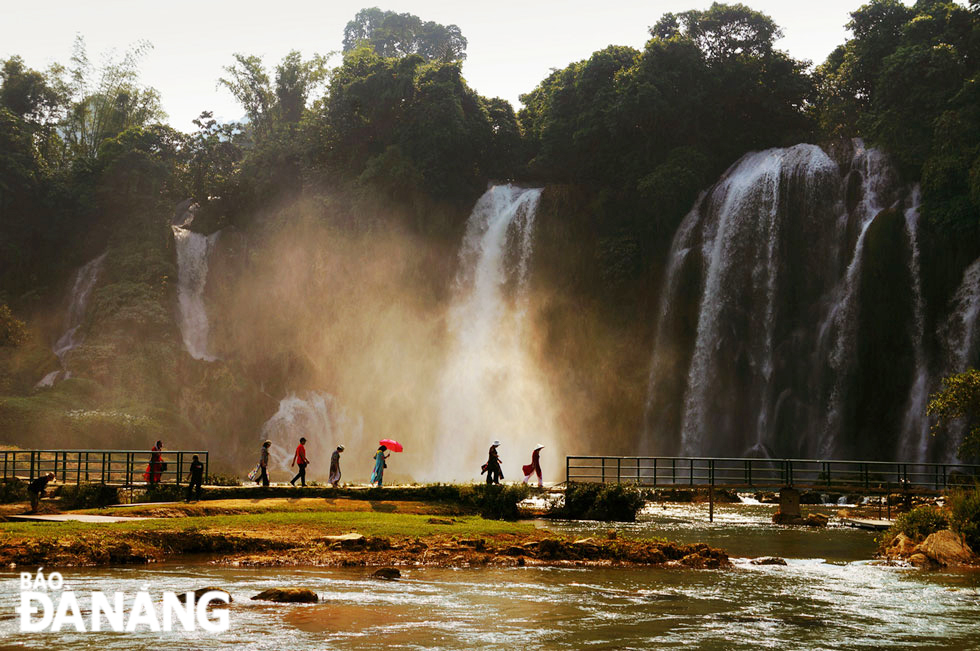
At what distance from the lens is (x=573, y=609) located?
1602cm

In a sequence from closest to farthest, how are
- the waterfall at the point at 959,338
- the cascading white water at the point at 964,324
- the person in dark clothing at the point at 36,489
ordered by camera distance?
the person in dark clothing at the point at 36,489, the waterfall at the point at 959,338, the cascading white water at the point at 964,324

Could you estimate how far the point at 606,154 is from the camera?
6244 centimetres

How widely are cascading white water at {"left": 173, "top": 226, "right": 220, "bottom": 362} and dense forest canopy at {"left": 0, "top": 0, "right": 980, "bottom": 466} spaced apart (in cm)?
134

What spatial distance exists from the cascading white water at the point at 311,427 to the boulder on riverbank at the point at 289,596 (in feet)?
152

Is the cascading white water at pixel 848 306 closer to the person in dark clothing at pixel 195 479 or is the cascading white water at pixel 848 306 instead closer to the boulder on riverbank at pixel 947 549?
the boulder on riverbank at pixel 947 549

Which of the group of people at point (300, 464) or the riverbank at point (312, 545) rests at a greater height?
the group of people at point (300, 464)

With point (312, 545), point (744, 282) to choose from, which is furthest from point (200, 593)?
point (744, 282)

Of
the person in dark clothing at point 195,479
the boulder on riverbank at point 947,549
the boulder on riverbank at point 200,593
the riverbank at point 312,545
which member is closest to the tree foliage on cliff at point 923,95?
the boulder on riverbank at point 947,549

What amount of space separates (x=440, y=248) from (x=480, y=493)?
3375 cm

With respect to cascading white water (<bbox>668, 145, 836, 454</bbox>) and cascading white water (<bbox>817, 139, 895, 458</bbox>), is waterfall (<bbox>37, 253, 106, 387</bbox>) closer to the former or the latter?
cascading white water (<bbox>668, 145, 836, 454</bbox>)

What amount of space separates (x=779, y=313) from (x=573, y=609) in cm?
3680

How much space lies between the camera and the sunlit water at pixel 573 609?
13602mm

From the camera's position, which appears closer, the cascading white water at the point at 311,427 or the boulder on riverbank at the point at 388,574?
the boulder on riverbank at the point at 388,574

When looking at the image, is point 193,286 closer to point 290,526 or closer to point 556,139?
point 556,139
